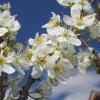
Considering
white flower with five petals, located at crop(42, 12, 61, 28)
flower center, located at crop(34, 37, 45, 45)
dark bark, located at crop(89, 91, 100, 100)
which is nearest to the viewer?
flower center, located at crop(34, 37, 45, 45)

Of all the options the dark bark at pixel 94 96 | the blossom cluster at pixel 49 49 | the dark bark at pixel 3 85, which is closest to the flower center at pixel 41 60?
the blossom cluster at pixel 49 49

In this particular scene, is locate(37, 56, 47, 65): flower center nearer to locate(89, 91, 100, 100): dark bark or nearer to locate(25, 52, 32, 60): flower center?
locate(25, 52, 32, 60): flower center

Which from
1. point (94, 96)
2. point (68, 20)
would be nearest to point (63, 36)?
point (68, 20)

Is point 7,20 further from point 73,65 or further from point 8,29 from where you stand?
point 73,65

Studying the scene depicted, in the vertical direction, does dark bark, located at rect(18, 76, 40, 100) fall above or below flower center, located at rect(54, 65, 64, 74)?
below

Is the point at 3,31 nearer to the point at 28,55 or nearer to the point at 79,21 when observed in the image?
the point at 28,55

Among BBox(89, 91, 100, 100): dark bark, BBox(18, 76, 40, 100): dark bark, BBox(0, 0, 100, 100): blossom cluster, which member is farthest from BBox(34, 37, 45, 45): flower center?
BBox(89, 91, 100, 100): dark bark

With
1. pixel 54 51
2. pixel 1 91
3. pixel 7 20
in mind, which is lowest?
pixel 1 91

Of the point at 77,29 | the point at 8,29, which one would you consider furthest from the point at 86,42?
the point at 8,29
